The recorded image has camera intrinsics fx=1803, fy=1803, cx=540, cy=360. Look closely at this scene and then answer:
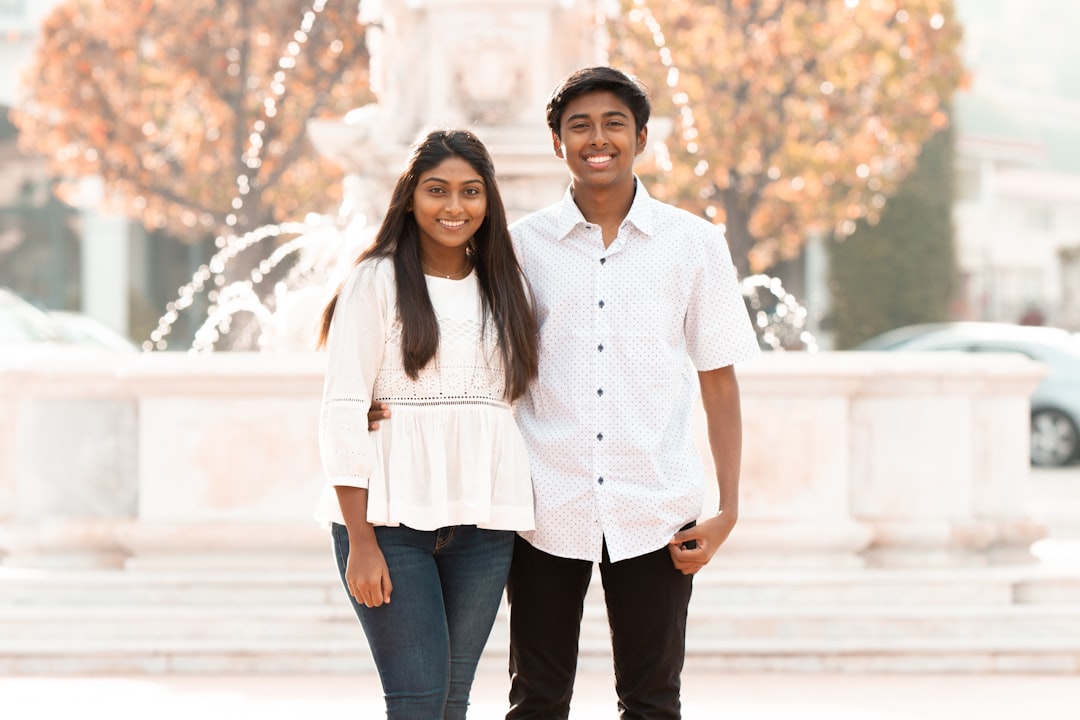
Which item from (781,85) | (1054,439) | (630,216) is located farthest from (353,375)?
(781,85)

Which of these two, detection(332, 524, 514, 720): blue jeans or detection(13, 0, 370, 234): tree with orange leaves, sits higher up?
detection(13, 0, 370, 234): tree with orange leaves

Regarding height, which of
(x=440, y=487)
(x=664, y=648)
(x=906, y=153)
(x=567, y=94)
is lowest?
(x=664, y=648)

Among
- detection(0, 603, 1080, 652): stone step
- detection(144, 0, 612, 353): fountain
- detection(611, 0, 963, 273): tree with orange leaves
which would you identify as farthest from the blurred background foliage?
detection(0, 603, 1080, 652): stone step

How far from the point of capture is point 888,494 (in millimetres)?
7266

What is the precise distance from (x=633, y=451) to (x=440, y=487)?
432mm

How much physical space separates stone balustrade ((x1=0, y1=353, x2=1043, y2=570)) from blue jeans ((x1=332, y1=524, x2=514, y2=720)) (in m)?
3.19

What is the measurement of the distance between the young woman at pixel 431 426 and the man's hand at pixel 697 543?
1.09 feet

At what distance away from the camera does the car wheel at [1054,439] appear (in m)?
16.5

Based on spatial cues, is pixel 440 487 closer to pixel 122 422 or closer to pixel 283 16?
pixel 122 422

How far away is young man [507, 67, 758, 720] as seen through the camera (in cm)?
385

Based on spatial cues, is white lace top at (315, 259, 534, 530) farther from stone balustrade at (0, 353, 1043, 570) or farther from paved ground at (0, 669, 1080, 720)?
stone balustrade at (0, 353, 1043, 570)

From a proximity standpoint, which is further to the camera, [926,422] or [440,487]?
[926,422]

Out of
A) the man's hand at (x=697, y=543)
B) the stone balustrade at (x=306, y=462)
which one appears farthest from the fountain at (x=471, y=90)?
the man's hand at (x=697, y=543)

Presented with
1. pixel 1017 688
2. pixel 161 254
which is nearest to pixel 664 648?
pixel 1017 688
